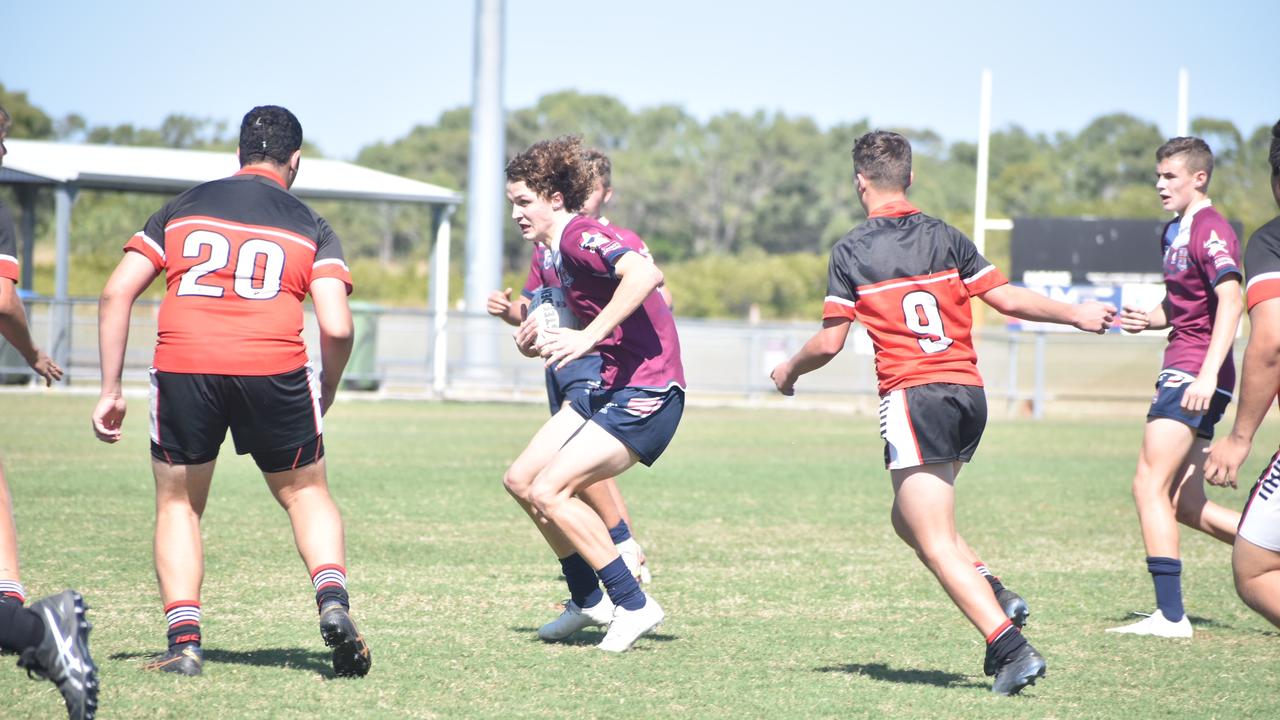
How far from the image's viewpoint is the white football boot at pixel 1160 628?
20.6ft

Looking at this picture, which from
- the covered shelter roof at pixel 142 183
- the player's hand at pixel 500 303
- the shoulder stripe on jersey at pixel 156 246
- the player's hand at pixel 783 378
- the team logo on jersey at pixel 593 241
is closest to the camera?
the shoulder stripe on jersey at pixel 156 246

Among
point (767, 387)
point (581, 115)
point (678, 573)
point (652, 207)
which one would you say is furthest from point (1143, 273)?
point (581, 115)

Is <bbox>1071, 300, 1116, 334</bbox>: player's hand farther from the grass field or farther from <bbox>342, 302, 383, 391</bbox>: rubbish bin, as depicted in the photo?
<bbox>342, 302, 383, 391</bbox>: rubbish bin

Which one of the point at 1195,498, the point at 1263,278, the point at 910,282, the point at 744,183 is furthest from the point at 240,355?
the point at 744,183

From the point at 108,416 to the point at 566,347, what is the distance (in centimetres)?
173

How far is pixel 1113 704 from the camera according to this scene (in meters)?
4.94

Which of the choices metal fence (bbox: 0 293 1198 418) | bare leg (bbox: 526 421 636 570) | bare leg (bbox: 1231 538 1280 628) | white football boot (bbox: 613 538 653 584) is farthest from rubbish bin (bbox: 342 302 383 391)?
bare leg (bbox: 1231 538 1280 628)

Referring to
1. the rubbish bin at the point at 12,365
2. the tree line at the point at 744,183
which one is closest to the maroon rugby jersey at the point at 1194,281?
the rubbish bin at the point at 12,365

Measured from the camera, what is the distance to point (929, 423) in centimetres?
498

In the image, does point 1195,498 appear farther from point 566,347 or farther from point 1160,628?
point 566,347

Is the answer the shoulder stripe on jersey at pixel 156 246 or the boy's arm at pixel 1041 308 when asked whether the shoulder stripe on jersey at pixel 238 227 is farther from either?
the boy's arm at pixel 1041 308

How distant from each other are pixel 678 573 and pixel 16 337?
4.05m

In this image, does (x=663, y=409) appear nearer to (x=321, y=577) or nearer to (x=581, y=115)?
(x=321, y=577)

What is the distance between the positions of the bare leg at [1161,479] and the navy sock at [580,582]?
8.49 feet
